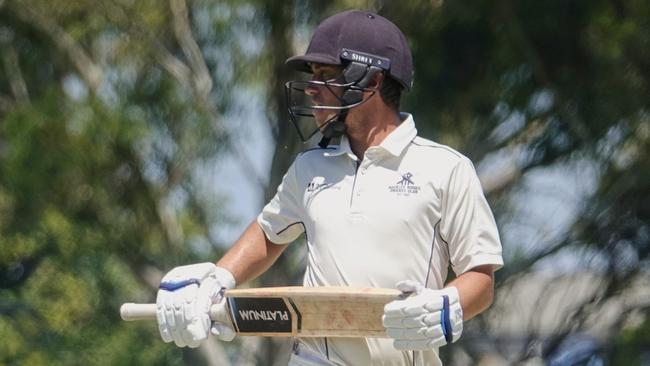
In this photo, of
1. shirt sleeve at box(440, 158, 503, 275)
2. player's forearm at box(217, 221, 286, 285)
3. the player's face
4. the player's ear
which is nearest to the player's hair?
the player's ear

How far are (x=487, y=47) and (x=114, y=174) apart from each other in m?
2.13

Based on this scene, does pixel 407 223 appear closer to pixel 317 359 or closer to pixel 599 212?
pixel 317 359

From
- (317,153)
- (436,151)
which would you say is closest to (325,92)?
(317,153)

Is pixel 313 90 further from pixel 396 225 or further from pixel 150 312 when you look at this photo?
pixel 150 312

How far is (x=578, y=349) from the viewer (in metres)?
7.19

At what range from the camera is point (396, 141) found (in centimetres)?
327

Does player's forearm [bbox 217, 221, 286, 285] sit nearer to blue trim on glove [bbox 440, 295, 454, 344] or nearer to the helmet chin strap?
the helmet chin strap

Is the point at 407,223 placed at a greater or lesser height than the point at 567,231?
greater

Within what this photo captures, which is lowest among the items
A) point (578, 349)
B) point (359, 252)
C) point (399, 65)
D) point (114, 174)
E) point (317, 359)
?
point (578, 349)

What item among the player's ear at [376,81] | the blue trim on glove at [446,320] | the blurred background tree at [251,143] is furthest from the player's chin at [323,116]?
the blurred background tree at [251,143]

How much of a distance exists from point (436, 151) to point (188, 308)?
2.17ft

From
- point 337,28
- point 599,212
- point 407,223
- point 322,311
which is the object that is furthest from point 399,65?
point 599,212

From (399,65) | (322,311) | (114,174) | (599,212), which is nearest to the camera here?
(322,311)

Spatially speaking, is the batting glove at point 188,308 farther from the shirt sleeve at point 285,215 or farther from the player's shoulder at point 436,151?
the player's shoulder at point 436,151
